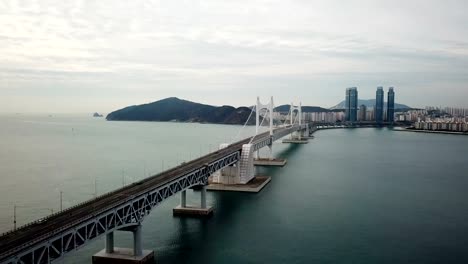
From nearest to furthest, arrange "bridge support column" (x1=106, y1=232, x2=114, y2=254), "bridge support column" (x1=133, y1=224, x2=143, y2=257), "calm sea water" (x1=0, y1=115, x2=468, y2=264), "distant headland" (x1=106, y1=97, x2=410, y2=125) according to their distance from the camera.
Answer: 1. "bridge support column" (x1=133, y1=224, x2=143, y2=257)
2. "bridge support column" (x1=106, y1=232, x2=114, y2=254)
3. "calm sea water" (x1=0, y1=115, x2=468, y2=264)
4. "distant headland" (x1=106, y1=97, x2=410, y2=125)

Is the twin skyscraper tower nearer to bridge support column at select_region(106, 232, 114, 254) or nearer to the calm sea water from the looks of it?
the calm sea water

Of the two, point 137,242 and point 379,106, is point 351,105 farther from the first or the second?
point 137,242

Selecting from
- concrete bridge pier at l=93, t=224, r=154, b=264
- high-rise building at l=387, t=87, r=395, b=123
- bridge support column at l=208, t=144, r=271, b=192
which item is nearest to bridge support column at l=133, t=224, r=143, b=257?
concrete bridge pier at l=93, t=224, r=154, b=264

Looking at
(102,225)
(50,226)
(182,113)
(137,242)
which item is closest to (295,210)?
(137,242)

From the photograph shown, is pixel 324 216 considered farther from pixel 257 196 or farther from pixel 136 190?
pixel 136 190

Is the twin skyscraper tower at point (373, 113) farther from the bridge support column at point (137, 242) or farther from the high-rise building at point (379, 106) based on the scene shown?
the bridge support column at point (137, 242)

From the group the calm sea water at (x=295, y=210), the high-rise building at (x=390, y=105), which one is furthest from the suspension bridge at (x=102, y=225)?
the high-rise building at (x=390, y=105)
